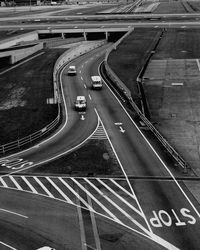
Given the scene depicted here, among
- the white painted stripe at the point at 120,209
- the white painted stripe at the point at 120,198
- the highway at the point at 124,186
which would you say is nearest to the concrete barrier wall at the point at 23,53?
the highway at the point at 124,186

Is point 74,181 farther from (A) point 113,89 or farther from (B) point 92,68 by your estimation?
(B) point 92,68

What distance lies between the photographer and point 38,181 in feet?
152

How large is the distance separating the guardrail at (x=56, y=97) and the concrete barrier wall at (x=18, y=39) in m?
19.4

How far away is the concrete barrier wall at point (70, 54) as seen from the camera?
277 ft

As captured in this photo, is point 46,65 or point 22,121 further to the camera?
point 46,65

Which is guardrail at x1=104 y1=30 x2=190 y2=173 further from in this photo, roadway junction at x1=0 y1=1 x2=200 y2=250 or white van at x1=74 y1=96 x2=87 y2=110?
white van at x1=74 y1=96 x2=87 y2=110

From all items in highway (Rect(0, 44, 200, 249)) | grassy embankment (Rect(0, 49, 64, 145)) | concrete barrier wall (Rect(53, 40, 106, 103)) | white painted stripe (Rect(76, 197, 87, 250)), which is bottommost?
concrete barrier wall (Rect(53, 40, 106, 103))

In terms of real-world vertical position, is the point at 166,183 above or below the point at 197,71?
above

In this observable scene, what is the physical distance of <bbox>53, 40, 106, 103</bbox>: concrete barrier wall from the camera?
84.3 metres

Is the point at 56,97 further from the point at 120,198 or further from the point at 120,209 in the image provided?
the point at 120,209

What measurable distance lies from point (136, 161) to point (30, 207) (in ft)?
51.6

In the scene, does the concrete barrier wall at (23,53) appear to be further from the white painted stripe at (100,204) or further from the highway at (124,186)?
the white painted stripe at (100,204)

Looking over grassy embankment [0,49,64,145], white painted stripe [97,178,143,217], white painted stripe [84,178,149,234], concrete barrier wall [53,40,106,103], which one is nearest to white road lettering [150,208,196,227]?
white painted stripe [84,178,149,234]

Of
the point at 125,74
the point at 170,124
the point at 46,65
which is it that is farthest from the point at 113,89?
the point at 46,65
